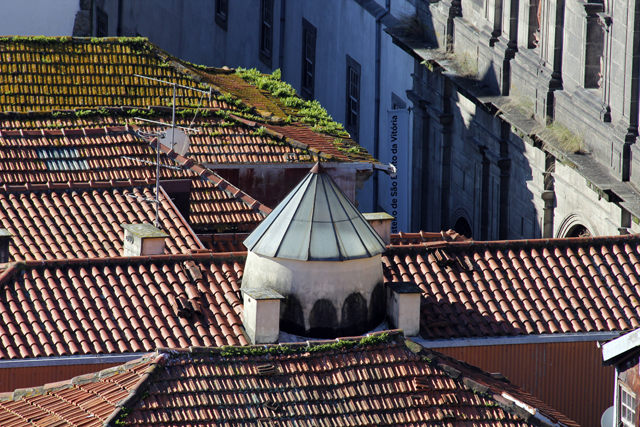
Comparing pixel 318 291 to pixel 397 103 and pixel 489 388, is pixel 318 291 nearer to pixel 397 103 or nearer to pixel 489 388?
pixel 489 388

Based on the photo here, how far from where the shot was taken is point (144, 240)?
21641 millimetres

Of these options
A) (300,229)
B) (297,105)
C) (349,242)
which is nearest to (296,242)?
(300,229)

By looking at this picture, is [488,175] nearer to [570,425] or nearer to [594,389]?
[594,389]

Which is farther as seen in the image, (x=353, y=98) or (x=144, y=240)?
(x=353, y=98)

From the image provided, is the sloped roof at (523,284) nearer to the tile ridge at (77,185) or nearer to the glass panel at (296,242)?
the glass panel at (296,242)

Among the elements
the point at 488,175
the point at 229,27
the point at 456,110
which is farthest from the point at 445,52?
the point at 229,27

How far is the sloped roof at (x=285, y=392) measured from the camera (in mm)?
16859

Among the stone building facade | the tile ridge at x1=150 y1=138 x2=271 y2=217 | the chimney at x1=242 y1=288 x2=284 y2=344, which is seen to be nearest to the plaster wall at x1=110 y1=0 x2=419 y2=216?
the stone building facade

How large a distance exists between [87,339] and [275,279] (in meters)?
2.93

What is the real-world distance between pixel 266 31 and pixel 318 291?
27455 mm

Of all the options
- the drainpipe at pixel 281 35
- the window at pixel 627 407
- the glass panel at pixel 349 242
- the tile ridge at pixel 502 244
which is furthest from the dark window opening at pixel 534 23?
the drainpipe at pixel 281 35

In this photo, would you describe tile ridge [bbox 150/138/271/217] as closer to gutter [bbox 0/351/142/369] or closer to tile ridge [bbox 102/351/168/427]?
gutter [bbox 0/351/142/369]

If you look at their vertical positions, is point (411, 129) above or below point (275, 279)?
above

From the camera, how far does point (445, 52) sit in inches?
1347
